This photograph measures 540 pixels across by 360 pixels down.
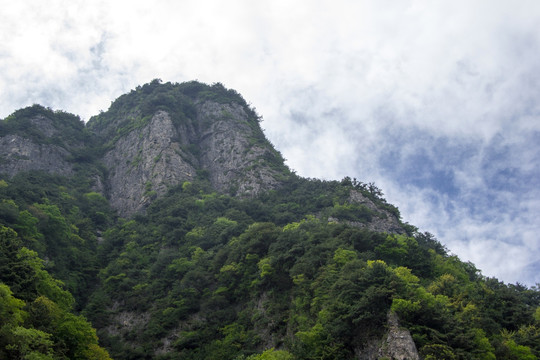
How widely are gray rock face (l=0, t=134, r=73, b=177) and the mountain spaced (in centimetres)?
30

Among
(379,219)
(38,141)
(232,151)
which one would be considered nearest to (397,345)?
(379,219)

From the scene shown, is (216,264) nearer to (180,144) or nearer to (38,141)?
(180,144)

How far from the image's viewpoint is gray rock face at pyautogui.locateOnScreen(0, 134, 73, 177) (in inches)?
2566

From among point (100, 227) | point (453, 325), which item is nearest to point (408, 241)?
point (453, 325)

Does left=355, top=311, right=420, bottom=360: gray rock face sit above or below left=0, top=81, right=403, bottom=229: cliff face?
below

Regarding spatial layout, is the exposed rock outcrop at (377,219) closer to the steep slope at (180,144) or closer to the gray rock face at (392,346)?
the steep slope at (180,144)

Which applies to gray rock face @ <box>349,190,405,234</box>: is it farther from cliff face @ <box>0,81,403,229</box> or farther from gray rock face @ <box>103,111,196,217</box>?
gray rock face @ <box>103,111,196,217</box>

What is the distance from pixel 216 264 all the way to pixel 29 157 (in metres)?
43.1

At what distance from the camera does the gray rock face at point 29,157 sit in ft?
214

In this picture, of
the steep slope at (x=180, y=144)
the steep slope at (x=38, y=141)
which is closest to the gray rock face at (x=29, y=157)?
the steep slope at (x=38, y=141)

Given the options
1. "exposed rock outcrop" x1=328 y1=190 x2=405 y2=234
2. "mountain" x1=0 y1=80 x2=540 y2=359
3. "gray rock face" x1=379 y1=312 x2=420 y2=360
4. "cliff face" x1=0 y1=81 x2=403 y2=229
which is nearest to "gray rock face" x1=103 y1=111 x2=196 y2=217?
"cliff face" x1=0 y1=81 x2=403 y2=229

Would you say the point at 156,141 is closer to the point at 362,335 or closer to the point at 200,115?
the point at 200,115

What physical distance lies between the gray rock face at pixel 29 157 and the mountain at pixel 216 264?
30 centimetres

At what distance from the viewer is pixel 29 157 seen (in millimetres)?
68750
